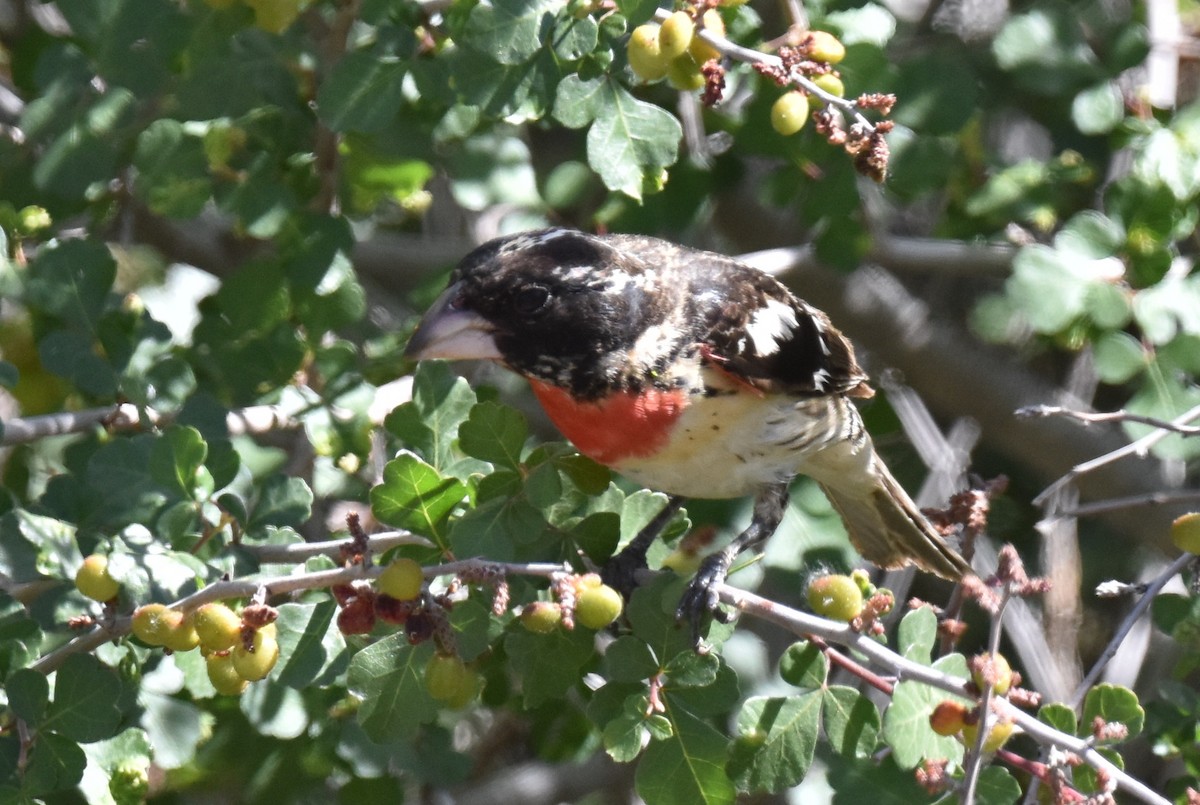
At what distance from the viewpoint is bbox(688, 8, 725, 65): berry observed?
2193 millimetres

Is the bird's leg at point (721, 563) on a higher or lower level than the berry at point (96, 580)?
lower

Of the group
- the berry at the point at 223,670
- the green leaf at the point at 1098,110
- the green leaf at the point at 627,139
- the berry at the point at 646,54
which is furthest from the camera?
the green leaf at the point at 1098,110

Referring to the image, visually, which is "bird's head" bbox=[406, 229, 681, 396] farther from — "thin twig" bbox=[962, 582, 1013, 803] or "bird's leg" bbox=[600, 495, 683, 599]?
"thin twig" bbox=[962, 582, 1013, 803]

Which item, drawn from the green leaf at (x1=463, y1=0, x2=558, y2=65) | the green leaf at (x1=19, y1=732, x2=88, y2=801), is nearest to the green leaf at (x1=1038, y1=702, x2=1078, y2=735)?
the green leaf at (x1=463, y1=0, x2=558, y2=65)

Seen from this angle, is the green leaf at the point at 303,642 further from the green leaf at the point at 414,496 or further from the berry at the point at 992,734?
the berry at the point at 992,734

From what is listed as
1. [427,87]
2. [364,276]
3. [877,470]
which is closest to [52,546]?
[427,87]

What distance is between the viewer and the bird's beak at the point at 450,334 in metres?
2.43

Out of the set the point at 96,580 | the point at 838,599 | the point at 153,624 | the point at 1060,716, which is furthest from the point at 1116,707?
the point at 96,580

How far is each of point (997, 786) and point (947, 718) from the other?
20 cm

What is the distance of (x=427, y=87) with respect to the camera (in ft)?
8.15

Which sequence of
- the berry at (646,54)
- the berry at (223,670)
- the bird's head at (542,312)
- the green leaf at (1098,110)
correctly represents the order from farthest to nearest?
the green leaf at (1098,110) < the bird's head at (542,312) < the berry at (646,54) < the berry at (223,670)

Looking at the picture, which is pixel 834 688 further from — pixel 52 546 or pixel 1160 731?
pixel 52 546

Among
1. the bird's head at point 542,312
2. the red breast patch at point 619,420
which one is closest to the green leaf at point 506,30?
the bird's head at point 542,312

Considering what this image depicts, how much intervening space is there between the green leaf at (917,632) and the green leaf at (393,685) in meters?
0.74
